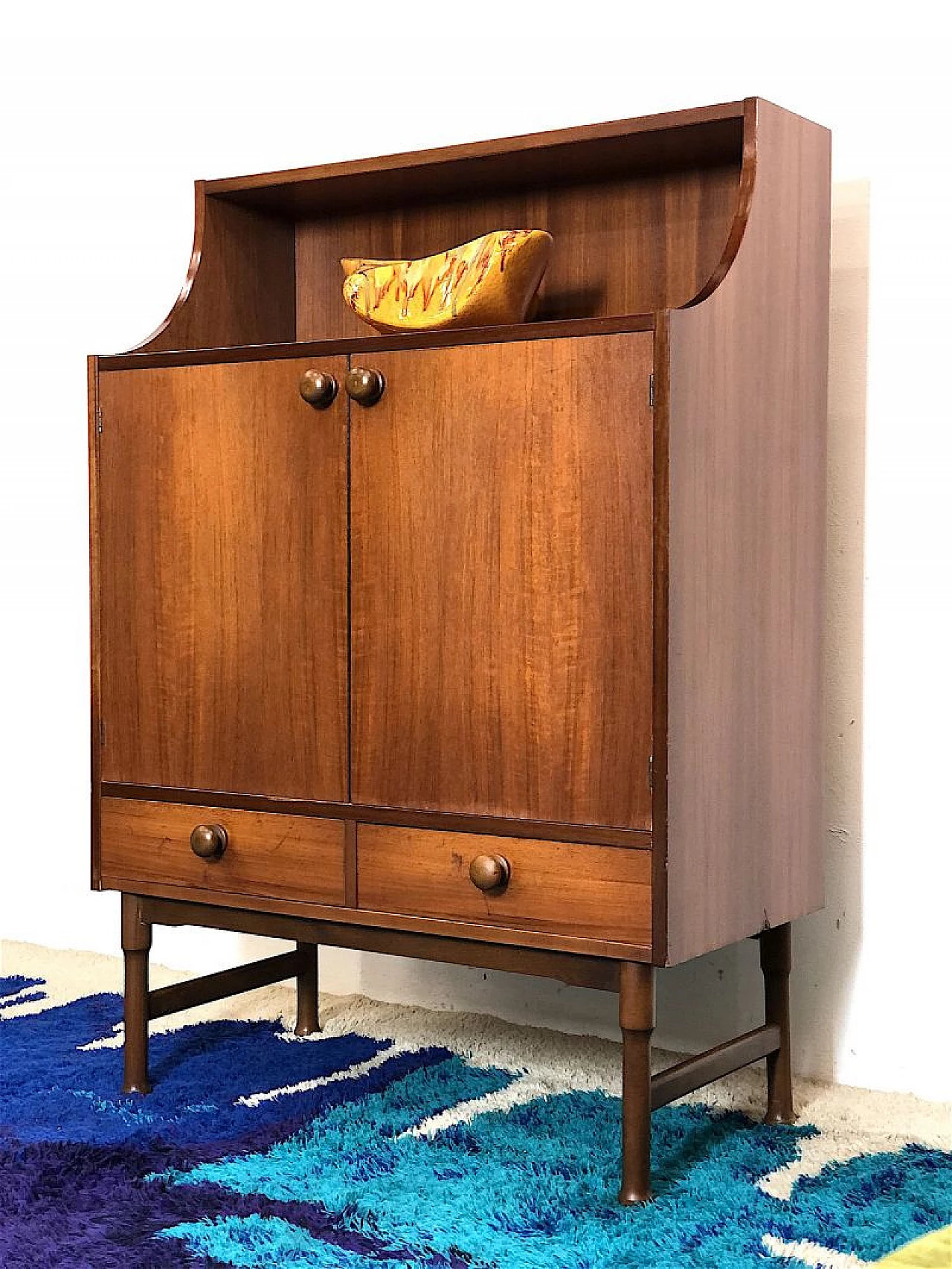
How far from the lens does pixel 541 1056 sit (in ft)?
7.53

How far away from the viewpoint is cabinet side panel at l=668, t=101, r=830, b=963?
171 centimetres

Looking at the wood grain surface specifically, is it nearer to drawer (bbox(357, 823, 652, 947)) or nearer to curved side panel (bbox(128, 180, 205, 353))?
drawer (bbox(357, 823, 652, 947))

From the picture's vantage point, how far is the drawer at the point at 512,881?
171 cm

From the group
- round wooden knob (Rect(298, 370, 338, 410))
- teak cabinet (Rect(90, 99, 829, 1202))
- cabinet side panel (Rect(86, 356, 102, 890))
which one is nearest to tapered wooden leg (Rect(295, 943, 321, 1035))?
teak cabinet (Rect(90, 99, 829, 1202))

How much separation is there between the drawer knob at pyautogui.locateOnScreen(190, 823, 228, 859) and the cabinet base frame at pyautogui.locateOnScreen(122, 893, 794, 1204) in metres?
0.09

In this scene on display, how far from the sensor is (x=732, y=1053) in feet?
6.42

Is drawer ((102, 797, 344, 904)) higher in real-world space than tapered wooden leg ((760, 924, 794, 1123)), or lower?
higher

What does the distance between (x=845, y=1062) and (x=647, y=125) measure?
1.33 m

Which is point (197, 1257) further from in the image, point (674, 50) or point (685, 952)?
point (674, 50)

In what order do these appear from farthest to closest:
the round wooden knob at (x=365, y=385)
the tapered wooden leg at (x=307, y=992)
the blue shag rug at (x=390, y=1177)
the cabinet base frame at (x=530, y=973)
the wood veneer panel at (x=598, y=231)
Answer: the tapered wooden leg at (x=307, y=992), the wood veneer panel at (x=598, y=231), the round wooden knob at (x=365, y=385), the cabinet base frame at (x=530, y=973), the blue shag rug at (x=390, y=1177)

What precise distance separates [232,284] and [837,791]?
1.18 meters

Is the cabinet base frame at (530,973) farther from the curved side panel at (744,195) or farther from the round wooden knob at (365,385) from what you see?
the curved side panel at (744,195)

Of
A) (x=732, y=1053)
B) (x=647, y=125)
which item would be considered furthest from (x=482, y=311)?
(x=732, y=1053)

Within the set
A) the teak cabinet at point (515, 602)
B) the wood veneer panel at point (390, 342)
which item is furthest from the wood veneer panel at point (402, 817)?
the wood veneer panel at point (390, 342)
